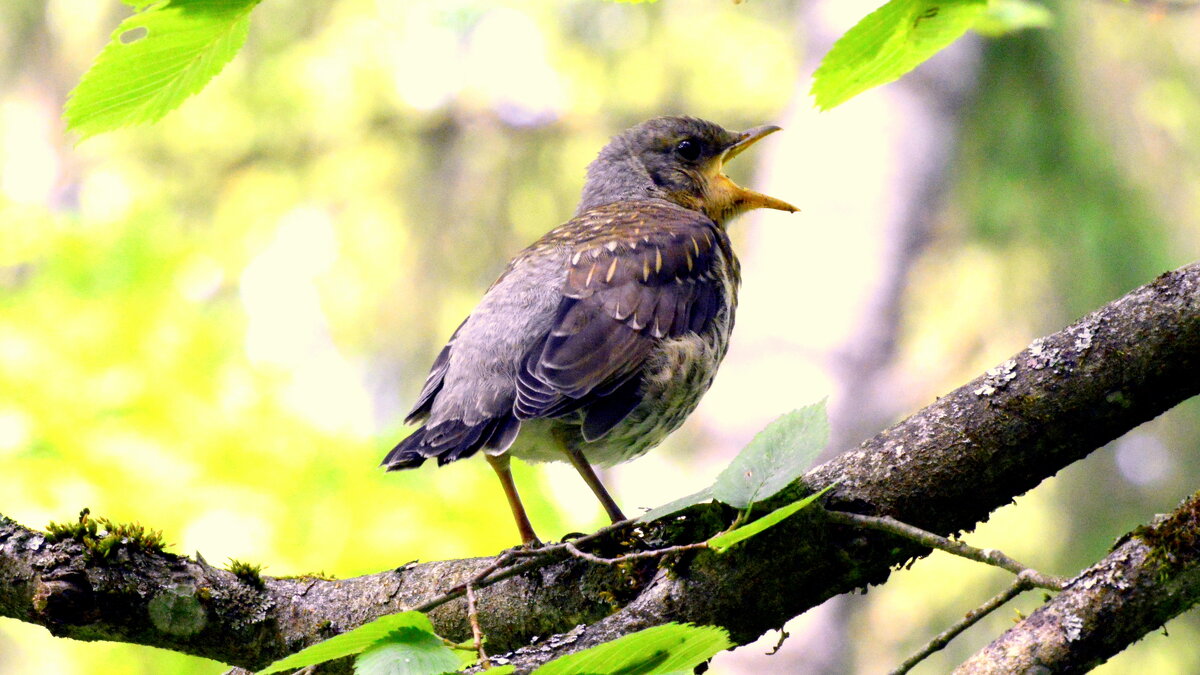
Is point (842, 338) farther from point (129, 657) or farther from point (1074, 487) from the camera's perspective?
point (129, 657)

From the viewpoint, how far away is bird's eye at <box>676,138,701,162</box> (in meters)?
4.23

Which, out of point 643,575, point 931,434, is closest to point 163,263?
point 643,575

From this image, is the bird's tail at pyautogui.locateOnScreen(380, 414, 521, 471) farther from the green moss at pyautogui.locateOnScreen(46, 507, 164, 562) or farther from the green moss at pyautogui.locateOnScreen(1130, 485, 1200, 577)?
the green moss at pyautogui.locateOnScreen(1130, 485, 1200, 577)

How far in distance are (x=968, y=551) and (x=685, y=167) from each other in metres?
2.96

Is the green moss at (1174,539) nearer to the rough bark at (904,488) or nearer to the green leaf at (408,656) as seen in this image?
the rough bark at (904,488)

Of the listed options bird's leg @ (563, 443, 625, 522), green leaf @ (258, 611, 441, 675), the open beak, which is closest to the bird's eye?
the open beak

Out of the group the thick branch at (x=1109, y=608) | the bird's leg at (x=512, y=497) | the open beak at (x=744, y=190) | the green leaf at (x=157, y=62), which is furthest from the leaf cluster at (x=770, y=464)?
the open beak at (x=744, y=190)

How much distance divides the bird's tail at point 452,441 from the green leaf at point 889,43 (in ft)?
5.68

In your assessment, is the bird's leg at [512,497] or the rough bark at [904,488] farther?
the bird's leg at [512,497]

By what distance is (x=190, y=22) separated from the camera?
3.69ft

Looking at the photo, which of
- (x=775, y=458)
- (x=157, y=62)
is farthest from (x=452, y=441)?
(x=157, y=62)

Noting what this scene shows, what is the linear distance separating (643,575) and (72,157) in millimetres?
8276

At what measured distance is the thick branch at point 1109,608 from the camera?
141 centimetres

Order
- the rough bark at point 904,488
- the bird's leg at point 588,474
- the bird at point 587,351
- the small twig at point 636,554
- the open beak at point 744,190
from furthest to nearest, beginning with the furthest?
the open beak at point 744,190, the bird's leg at point 588,474, the bird at point 587,351, the rough bark at point 904,488, the small twig at point 636,554
